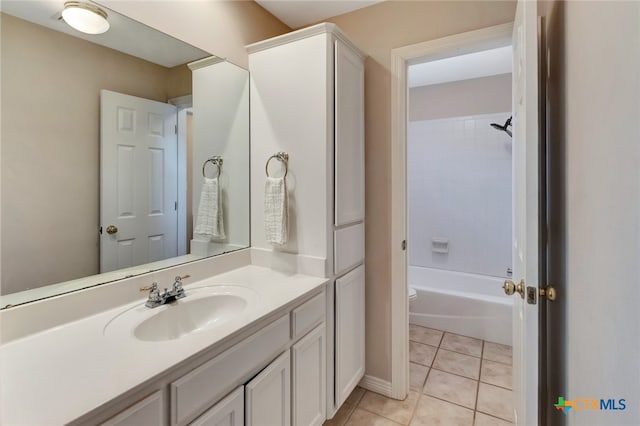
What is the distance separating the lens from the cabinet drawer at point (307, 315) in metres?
1.32

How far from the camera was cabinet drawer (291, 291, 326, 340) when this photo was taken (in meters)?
1.32

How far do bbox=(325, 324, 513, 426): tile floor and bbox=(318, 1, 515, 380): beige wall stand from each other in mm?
208

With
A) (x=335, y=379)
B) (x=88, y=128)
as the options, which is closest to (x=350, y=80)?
(x=88, y=128)

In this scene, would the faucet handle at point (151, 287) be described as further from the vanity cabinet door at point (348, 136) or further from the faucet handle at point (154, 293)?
the vanity cabinet door at point (348, 136)

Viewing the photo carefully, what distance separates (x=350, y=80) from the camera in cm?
172

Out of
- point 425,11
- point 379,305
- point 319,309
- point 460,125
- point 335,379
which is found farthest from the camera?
point 460,125

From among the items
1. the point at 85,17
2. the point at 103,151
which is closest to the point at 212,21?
the point at 85,17

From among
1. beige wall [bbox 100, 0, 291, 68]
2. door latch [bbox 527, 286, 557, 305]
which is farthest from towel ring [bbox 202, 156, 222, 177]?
door latch [bbox 527, 286, 557, 305]

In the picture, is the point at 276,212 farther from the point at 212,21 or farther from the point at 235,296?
the point at 212,21

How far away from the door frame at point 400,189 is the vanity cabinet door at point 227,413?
1.13 metres
